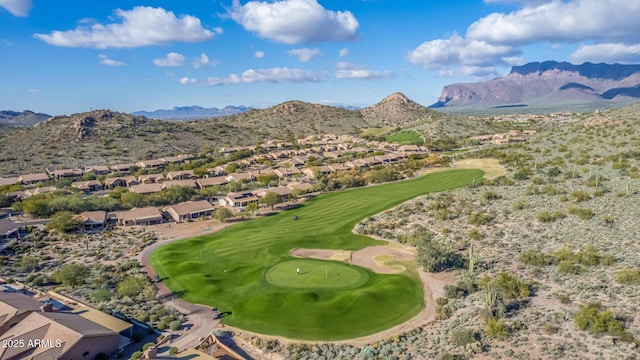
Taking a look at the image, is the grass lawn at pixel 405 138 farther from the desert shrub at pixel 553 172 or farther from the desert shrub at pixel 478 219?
the desert shrub at pixel 478 219

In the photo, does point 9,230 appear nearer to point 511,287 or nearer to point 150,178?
point 150,178

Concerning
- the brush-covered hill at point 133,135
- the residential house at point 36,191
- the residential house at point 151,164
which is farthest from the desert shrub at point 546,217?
the brush-covered hill at point 133,135

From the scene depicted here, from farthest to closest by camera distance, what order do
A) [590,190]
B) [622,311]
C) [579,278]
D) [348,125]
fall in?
[348,125] → [590,190] → [579,278] → [622,311]

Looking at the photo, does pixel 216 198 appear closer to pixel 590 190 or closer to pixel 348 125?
pixel 590 190

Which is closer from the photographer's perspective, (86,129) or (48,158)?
(48,158)

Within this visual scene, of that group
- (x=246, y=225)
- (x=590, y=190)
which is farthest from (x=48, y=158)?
(x=590, y=190)

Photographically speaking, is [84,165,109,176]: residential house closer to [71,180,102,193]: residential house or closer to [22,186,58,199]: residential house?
[71,180,102,193]: residential house
